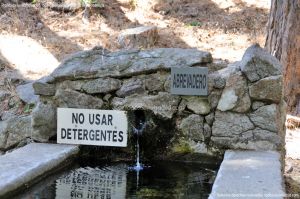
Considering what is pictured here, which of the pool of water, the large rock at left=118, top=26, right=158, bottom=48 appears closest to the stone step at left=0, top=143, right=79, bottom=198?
the pool of water

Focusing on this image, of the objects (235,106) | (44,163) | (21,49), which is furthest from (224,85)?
(21,49)

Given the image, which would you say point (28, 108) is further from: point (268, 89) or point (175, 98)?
point (268, 89)

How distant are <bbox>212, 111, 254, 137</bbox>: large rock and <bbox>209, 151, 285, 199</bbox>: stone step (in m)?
0.21

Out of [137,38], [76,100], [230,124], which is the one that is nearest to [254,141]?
[230,124]

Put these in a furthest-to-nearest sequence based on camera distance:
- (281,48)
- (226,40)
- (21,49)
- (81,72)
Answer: (226,40) → (21,49) → (281,48) → (81,72)

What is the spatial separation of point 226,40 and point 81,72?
6.35 m

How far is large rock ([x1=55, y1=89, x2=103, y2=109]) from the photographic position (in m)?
4.66

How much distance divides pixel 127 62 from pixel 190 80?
2.09ft

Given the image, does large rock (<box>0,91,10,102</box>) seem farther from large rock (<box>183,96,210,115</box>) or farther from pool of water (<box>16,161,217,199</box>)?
large rock (<box>183,96,210,115</box>)

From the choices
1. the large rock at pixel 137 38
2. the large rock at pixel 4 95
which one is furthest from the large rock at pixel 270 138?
the large rock at pixel 137 38

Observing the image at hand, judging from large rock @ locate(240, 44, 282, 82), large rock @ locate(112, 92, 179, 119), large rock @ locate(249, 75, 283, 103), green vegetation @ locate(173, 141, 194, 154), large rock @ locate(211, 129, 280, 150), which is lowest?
green vegetation @ locate(173, 141, 194, 154)

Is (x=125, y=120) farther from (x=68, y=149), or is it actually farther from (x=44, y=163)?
(x=44, y=163)

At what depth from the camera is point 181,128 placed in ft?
14.9

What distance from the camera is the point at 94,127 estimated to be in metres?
4.59
